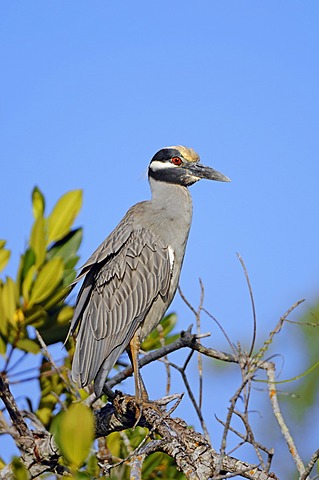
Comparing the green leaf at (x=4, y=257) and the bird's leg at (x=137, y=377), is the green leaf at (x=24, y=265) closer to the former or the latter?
the green leaf at (x=4, y=257)

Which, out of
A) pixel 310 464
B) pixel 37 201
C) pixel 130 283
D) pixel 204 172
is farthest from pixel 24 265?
pixel 310 464

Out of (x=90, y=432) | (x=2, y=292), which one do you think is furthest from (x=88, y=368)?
(x=90, y=432)

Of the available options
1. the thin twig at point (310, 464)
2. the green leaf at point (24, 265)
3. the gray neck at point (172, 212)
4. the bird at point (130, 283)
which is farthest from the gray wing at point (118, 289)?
the thin twig at point (310, 464)

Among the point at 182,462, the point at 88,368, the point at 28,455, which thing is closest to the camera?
the point at 182,462

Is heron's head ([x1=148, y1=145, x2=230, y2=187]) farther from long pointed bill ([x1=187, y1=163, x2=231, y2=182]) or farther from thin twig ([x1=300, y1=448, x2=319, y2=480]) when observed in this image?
thin twig ([x1=300, y1=448, x2=319, y2=480])

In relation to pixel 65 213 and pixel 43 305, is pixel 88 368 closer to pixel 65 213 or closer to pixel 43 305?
pixel 43 305

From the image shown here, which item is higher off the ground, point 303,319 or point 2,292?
point 2,292

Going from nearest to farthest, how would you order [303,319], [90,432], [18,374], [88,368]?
[90,432] < [88,368] < [18,374] < [303,319]

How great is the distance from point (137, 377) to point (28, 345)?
85 centimetres

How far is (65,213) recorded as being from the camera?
201 inches

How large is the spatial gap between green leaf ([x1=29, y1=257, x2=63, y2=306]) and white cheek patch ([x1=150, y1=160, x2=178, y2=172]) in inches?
39.6

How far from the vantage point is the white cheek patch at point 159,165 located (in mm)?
5133

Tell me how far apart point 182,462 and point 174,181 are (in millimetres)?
2512

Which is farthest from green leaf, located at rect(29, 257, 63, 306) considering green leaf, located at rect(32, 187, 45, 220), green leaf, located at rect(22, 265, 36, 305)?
green leaf, located at rect(32, 187, 45, 220)
